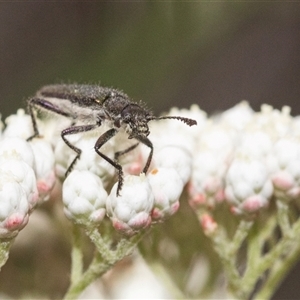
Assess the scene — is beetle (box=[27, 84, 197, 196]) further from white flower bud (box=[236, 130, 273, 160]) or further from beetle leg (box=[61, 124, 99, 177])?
white flower bud (box=[236, 130, 273, 160])

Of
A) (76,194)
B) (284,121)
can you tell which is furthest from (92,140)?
(284,121)

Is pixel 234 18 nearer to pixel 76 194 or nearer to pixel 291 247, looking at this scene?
pixel 291 247

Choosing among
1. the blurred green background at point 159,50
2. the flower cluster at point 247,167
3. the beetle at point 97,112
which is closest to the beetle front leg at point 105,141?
the beetle at point 97,112

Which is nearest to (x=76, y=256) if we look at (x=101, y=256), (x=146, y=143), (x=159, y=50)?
(x=101, y=256)

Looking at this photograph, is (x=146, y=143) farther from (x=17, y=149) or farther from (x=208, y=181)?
(x=17, y=149)

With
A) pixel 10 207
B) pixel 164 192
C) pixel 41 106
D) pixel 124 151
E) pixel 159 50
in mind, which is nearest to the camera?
pixel 10 207

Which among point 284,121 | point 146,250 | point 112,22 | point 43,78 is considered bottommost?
point 146,250
